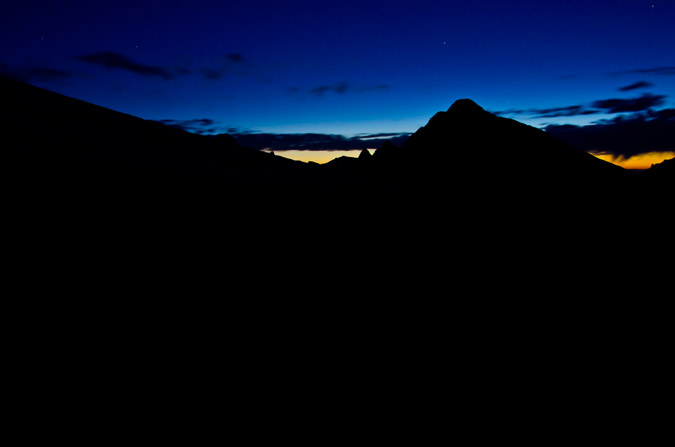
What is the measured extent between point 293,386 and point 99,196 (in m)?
2.17

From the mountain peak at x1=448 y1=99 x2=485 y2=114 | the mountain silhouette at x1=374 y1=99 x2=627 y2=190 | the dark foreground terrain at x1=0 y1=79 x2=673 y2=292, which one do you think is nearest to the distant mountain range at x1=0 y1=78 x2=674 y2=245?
the dark foreground terrain at x1=0 y1=79 x2=673 y2=292

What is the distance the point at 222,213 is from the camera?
331 cm

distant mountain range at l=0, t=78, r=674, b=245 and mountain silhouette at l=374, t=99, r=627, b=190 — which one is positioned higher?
mountain silhouette at l=374, t=99, r=627, b=190

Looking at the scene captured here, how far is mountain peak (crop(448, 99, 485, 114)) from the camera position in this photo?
124 feet

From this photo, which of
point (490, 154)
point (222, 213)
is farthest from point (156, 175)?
point (490, 154)

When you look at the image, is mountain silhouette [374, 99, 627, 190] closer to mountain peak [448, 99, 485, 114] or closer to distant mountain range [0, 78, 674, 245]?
mountain peak [448, 99, 485, 114]

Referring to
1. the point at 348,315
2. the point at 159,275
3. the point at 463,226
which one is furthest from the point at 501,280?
the point at 159,275

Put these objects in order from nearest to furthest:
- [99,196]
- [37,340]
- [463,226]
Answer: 1. [37,340]
2. [99,196]
3. [463,226]

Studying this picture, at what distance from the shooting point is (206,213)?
10.4 ft

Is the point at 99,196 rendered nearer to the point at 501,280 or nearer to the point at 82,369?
the point at 82,369

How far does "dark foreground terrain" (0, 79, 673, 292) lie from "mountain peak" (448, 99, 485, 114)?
3278cm

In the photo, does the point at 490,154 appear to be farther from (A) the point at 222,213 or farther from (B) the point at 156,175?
(B) the point at 156,175

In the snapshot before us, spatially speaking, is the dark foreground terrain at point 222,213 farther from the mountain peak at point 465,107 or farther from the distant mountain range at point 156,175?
the mountain peak at point 465,107

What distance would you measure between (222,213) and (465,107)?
40660mm
